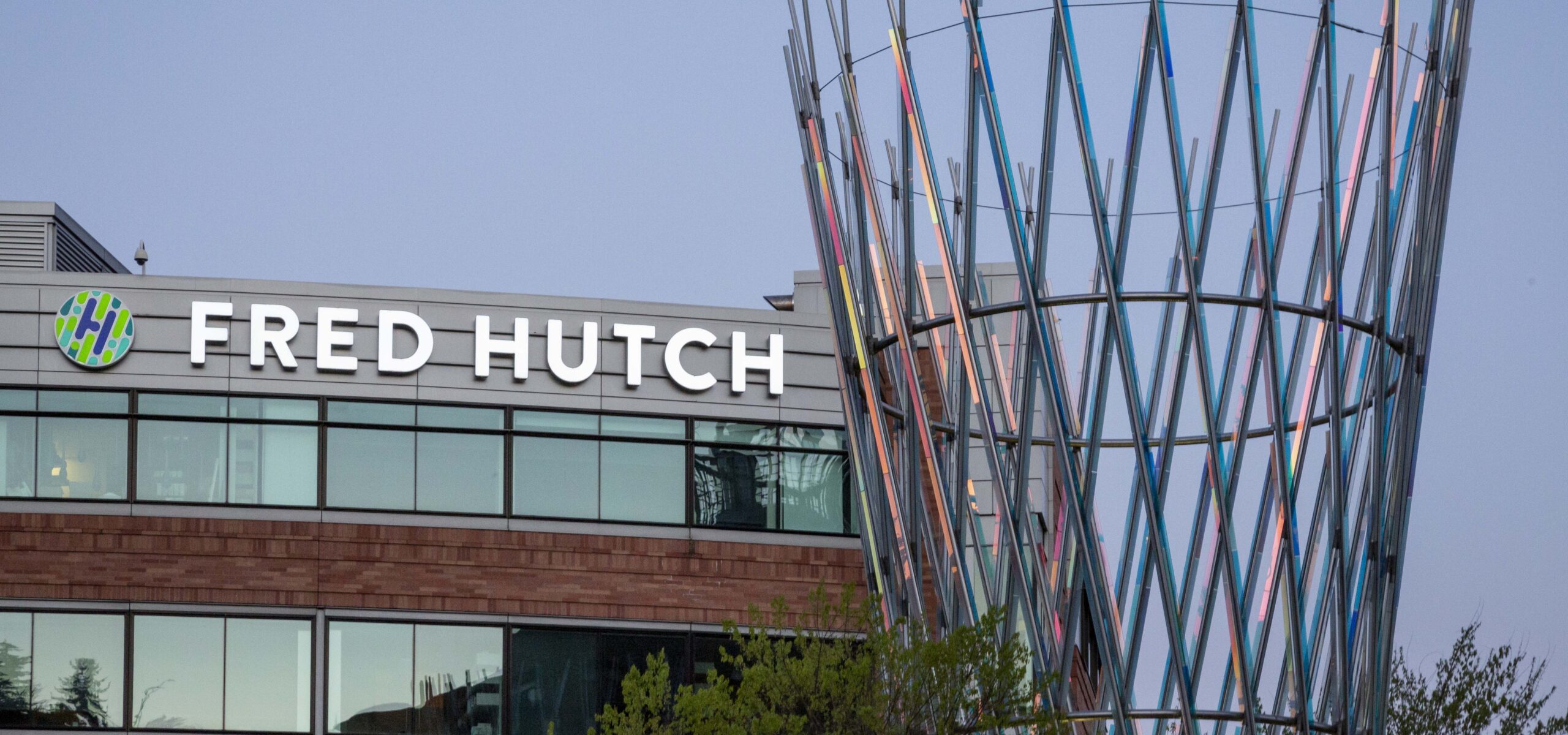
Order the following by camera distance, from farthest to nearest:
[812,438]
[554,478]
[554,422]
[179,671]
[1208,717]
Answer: [812,438], [554,422], [554,478], [179,671], [1208,717]

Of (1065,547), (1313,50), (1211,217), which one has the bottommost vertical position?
(1065,547)

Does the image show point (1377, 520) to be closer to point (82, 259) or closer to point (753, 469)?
point (753, 469)

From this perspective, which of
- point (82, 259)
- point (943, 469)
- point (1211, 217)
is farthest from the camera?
point (82, 259)

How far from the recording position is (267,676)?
2867 cm

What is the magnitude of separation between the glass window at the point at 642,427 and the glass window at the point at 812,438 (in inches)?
63.4

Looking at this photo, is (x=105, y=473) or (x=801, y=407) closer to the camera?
(x=105, y=473)

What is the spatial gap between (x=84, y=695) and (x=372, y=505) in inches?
184

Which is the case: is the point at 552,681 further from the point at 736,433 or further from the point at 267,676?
the point at 736,433

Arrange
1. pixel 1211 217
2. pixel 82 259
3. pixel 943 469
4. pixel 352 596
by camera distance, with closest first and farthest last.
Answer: pixel 1211 217 → pixel 943 469 → pixel 352 596 → pixel 82 259

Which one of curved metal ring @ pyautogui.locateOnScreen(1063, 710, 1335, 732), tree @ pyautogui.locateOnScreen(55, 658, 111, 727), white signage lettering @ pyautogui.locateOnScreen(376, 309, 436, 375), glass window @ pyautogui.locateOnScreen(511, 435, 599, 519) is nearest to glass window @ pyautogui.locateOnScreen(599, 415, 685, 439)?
glass window @ pyautogui.locateOnScreen(511, 435, 599, 519)

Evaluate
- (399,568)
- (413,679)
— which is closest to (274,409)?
(399,568)

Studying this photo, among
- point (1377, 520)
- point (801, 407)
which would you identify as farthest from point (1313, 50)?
point (801, 407)

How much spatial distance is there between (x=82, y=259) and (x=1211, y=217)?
26572mm

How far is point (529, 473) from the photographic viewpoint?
2995cm
